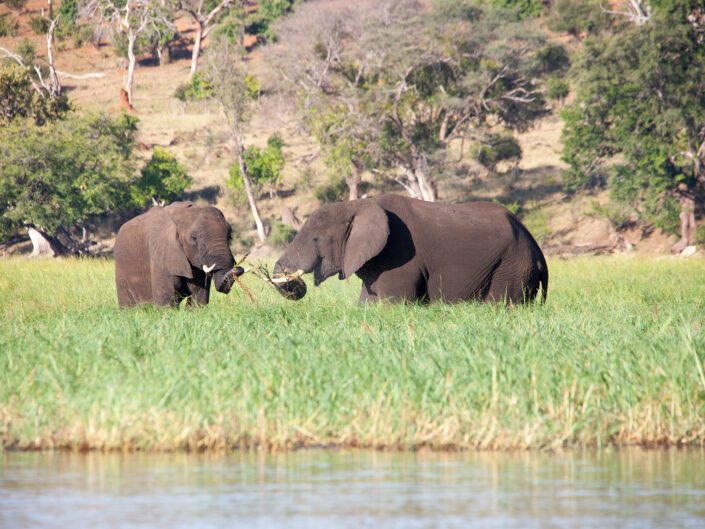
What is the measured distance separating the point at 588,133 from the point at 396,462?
29283 millimetres

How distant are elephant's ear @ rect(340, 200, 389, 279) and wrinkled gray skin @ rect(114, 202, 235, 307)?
1318 millimetres

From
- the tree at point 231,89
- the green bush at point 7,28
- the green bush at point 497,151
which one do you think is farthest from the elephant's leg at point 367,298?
the green bush at point 7,28

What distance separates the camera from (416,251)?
11062mm

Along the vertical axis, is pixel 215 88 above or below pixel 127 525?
above

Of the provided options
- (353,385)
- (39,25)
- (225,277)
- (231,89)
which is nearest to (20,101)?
(231,89)

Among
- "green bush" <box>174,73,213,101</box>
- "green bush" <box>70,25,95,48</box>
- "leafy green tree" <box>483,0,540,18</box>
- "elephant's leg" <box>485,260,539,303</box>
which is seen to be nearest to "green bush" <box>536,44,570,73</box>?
"leafy green tree" <box>483,0,540,18</box>

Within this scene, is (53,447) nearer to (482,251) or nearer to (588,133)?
(482,251)

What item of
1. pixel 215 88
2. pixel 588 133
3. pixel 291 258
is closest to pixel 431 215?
pixel 291 258

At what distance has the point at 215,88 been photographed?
40.8 meters

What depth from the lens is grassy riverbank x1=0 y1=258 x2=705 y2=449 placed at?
6.02m

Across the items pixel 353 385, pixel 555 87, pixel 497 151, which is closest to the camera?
pixel 353 385

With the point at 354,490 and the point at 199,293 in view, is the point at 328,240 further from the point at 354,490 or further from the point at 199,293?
the point at 354,490

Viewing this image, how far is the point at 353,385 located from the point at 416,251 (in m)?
4.63

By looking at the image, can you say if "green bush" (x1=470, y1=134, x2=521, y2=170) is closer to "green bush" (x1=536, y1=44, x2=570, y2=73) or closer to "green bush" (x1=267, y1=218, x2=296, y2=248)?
"green bush" (x1=536, y1=44, x2=570, y2=73)
